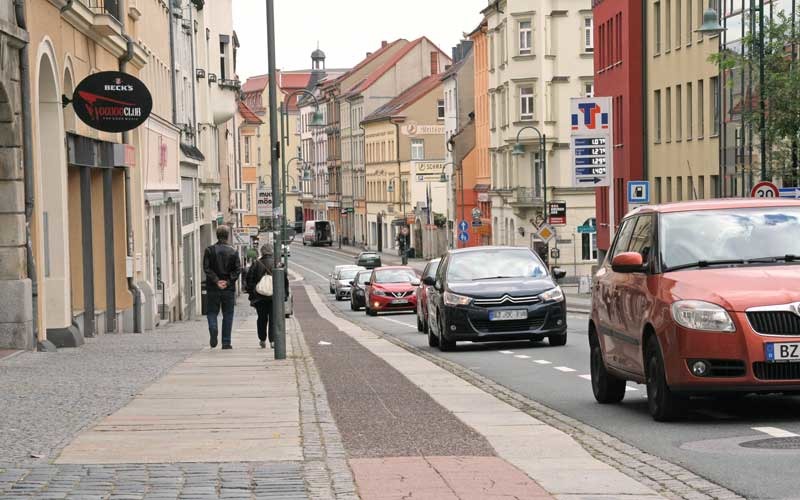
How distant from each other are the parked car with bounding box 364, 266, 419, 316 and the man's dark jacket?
24.1 meters

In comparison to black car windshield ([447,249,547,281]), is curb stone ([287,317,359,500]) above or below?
below

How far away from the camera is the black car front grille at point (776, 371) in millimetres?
11258

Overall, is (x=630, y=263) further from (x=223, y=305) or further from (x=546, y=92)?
(x=546, y=92)

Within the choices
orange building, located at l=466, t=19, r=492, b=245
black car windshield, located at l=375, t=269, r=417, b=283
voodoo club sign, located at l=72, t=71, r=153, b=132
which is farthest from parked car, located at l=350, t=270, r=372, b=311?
orange building, located at l=466, t=19, r=492, b=245

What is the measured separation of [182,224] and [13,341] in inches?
1232

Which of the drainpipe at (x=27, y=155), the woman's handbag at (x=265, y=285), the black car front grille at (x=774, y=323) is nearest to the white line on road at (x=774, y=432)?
the black car front grille at (x=774, y=323)

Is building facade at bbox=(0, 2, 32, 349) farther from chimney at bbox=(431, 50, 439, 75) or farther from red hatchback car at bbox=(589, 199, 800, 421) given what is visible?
chimney at bbox=(431, 50, 439, 75)

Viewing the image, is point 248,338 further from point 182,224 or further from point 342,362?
point 182,224

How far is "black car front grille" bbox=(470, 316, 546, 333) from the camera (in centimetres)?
2338

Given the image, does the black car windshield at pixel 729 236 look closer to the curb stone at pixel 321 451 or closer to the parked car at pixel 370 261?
the curb stone at pixel 321 451

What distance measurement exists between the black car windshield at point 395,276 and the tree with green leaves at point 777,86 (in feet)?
56.5

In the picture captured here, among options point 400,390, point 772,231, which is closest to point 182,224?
point 400,390

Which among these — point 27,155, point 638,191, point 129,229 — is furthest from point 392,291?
point 27,155

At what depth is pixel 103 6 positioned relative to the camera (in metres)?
32.0
